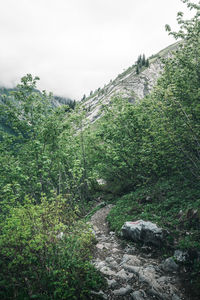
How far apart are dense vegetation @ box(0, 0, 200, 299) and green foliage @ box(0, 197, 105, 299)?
2 centimetres

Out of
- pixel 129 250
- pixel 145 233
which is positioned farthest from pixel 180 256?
pixel 129 250

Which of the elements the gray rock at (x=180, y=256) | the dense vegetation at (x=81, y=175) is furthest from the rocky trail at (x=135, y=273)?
the dense vegetation at (x=81, y=175)

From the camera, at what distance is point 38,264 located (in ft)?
13.5

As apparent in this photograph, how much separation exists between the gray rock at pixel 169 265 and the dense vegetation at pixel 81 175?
0.61 metres

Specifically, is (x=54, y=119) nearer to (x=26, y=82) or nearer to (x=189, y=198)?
(x=26, y=82)

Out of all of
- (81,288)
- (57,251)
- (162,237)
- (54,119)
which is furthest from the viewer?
(54,119)

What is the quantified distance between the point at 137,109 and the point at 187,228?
965cm

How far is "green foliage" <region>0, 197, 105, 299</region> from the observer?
3.51 metres

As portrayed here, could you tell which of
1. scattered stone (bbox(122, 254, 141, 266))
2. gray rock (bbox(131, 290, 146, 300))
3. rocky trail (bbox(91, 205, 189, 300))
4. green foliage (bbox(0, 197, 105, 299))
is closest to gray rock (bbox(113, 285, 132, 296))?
rocky trail (bbox(91, 205, 189, 300))

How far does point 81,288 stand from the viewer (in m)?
4.06

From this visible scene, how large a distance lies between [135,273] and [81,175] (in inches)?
277

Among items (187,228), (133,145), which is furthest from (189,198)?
(133,145)

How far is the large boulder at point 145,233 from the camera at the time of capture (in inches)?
270

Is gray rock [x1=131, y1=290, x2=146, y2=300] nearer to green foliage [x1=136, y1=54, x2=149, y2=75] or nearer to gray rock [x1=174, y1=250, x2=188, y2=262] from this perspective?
gray rock [x1=174, y1=250, x2=188, y2=262]
